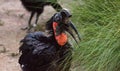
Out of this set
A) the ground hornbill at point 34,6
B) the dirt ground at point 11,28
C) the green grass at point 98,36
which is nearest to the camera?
the green grass at point 98,36

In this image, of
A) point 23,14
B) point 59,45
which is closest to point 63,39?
point 59,45

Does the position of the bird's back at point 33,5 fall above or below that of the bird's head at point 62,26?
below

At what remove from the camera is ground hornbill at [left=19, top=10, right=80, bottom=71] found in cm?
314

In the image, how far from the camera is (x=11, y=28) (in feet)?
17.4

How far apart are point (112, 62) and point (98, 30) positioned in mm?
292

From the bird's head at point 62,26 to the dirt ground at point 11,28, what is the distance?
3.43ft

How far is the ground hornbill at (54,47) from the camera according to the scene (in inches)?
124

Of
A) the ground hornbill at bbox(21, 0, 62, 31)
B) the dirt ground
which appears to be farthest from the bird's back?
the dirt ground

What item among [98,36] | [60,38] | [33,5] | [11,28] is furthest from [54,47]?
[11,28]

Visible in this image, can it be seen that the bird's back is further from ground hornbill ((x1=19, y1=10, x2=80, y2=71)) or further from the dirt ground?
ground hornbill ((x1=19, y1=10, x2=80, y2=71))

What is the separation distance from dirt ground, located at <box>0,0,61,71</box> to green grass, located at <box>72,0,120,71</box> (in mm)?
1105

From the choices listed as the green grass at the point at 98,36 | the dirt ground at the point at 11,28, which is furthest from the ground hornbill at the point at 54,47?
the dirt ground at the point at 11,28

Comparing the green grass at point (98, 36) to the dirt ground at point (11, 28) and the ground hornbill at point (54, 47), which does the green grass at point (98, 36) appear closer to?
the ground hornbill at point (54, 47)

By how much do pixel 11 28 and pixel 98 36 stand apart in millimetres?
2500
